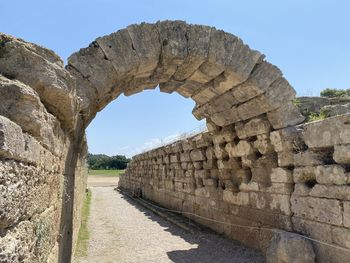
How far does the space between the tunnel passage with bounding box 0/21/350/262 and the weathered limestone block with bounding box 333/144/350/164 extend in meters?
0.02

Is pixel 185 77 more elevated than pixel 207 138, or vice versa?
pixel 185 77

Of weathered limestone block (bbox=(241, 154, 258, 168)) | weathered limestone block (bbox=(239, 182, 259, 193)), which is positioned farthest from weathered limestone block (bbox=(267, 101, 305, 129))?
weathered limestone block (bbox=(239, 182, 259, 193))

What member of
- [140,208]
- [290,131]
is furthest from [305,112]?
[140,208]

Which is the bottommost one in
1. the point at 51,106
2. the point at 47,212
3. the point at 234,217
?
the point at 234,217

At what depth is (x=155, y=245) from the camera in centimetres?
782

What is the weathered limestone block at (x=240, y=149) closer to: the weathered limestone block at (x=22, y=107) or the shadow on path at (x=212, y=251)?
the shadow on path at (x=212, y=251)

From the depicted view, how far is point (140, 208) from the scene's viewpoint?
14.5 m

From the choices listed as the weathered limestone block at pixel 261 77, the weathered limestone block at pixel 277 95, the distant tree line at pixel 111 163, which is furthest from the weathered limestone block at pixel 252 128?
the distant tree line at pixel 111 163

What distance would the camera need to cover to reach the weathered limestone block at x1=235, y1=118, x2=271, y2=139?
632 centimetres

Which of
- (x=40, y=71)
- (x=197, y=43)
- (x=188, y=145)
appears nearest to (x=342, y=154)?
(x=197, y=43)

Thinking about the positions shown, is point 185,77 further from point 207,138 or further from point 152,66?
point 207,138

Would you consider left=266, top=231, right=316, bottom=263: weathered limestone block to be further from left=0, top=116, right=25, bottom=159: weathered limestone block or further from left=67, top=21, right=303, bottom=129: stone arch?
left=0, top=116, right=25, bottom=159: weathered limestone block

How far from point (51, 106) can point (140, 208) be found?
38.7 ft

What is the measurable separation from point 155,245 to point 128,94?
12.4 ft
